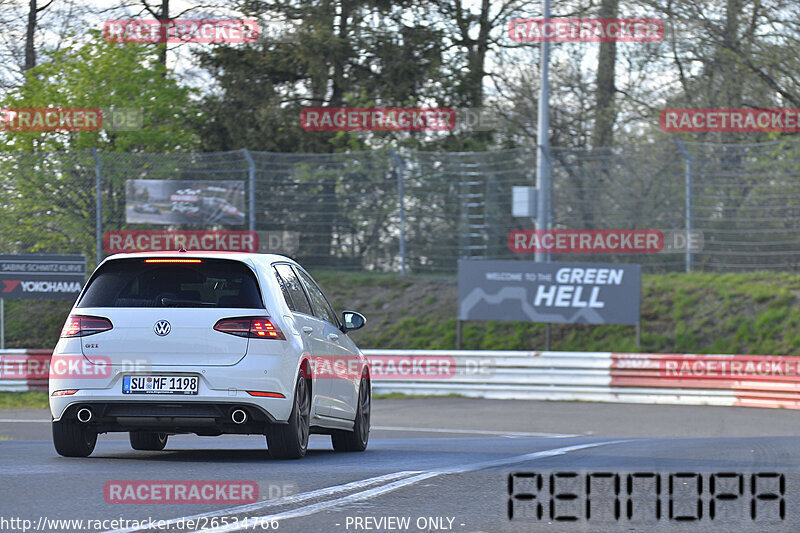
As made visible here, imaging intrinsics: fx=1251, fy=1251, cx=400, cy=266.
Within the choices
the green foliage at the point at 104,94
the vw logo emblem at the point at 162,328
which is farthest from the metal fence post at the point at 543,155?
the vw logo emblem at the point at 162,328

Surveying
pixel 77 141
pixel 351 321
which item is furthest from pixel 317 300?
pixel 77 141

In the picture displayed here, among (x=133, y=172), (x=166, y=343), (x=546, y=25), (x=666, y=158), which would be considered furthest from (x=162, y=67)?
(x=166, y=343)

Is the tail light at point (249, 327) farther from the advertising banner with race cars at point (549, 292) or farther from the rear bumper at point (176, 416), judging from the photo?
the advertising banner with race cars at point (549, 292)

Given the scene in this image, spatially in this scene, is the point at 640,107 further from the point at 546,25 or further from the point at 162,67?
the point at 162,67

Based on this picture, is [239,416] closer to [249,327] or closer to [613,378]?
[249,327]

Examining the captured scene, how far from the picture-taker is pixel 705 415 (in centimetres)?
1930

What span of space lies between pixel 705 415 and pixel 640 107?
571 inches

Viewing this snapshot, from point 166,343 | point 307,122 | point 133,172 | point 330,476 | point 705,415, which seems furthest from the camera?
point 307,122

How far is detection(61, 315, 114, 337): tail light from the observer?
8680mm

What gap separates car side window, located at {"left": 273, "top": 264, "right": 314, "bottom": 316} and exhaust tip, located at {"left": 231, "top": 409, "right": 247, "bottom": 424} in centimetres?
97

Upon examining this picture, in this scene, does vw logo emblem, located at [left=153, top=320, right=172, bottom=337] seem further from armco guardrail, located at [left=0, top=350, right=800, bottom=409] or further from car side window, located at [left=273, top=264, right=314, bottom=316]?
armco guardrail, located at [left=0, top=350, right=800, bottom=409]

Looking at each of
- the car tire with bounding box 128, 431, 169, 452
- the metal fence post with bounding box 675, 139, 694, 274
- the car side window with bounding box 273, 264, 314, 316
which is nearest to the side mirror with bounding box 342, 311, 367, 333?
the car side window with bounding box 273, 264, 314, 316

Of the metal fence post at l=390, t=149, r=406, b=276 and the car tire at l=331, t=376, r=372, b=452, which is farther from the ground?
the metal fence post at l=390, t=149, r=406, b=276

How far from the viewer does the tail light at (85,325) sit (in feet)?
28.5
